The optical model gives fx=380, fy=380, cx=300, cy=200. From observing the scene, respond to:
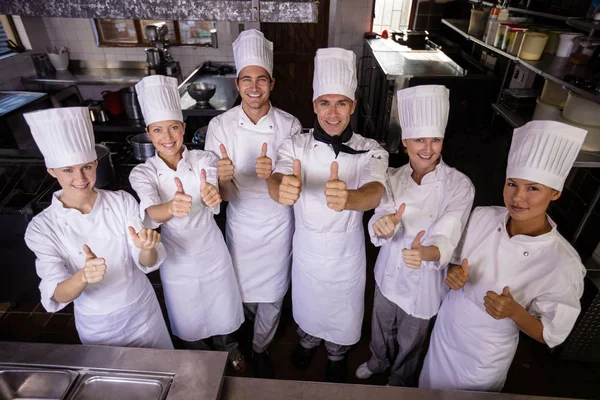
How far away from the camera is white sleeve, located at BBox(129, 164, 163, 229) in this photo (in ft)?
5.77

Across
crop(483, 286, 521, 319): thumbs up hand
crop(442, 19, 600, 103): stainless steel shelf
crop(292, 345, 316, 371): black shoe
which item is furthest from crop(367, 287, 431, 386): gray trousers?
crop(442, 19, 600, 103): stainless steel shelf

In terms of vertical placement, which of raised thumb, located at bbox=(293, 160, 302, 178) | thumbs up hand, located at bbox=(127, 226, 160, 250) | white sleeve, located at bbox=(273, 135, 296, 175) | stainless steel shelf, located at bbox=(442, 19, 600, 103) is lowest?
thumbs up hand, located at bbox=(127, 226, 160, 250)

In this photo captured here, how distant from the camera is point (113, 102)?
4.44m

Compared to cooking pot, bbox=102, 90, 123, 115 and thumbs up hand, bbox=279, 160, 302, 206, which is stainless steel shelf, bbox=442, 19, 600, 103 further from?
cooking pot, bbox=102, 90, 123, 115

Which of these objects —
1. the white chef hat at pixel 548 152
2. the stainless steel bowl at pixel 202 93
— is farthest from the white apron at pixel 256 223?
the stainless steel bowl at pixel 202 93

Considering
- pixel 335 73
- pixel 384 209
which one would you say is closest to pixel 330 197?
pixel 384 209

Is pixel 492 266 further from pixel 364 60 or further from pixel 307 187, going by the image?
pixel 364 60

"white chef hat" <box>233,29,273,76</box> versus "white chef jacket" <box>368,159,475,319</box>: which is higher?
"white chef hat" <box>233,29,273,76</box>

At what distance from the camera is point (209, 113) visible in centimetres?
411

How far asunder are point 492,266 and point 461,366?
49 cm

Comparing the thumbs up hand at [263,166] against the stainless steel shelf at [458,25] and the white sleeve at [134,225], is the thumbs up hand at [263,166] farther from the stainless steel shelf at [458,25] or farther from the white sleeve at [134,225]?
the stainless steel shelf at [458,25]

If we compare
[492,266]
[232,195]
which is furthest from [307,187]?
[492,266]

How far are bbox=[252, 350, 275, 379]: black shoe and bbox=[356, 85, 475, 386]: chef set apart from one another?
822 mm

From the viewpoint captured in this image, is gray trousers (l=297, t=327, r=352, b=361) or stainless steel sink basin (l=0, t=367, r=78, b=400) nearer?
stainless steel sink basin (l=0, t=367, r=78, b=400)
